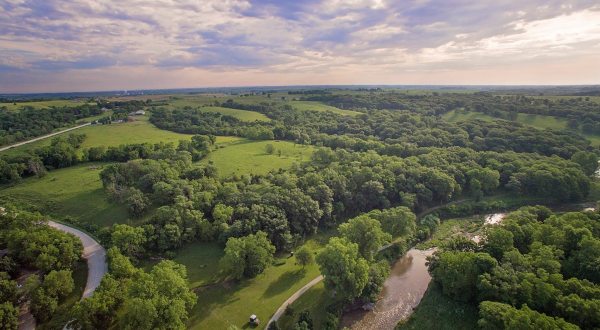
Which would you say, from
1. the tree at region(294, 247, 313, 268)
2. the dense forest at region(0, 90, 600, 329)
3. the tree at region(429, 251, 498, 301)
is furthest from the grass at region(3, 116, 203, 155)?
the tree at region(429, 251, 498, 301)

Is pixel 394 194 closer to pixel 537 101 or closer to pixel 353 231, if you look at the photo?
pixel 353 231

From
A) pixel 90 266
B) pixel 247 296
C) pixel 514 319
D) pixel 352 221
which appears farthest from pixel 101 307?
pixel 514 319

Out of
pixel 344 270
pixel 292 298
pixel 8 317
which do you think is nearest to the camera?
pixel 8 317

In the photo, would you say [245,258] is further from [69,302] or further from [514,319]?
[514,319]

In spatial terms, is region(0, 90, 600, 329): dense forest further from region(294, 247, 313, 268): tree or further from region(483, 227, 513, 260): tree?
region(294, 247, 313, 268): tree

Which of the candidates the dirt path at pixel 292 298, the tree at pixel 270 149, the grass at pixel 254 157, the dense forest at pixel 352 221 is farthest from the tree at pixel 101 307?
the tree at pixel 270 149

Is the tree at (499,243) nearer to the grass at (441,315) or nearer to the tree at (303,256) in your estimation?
the grass at (441,315)
